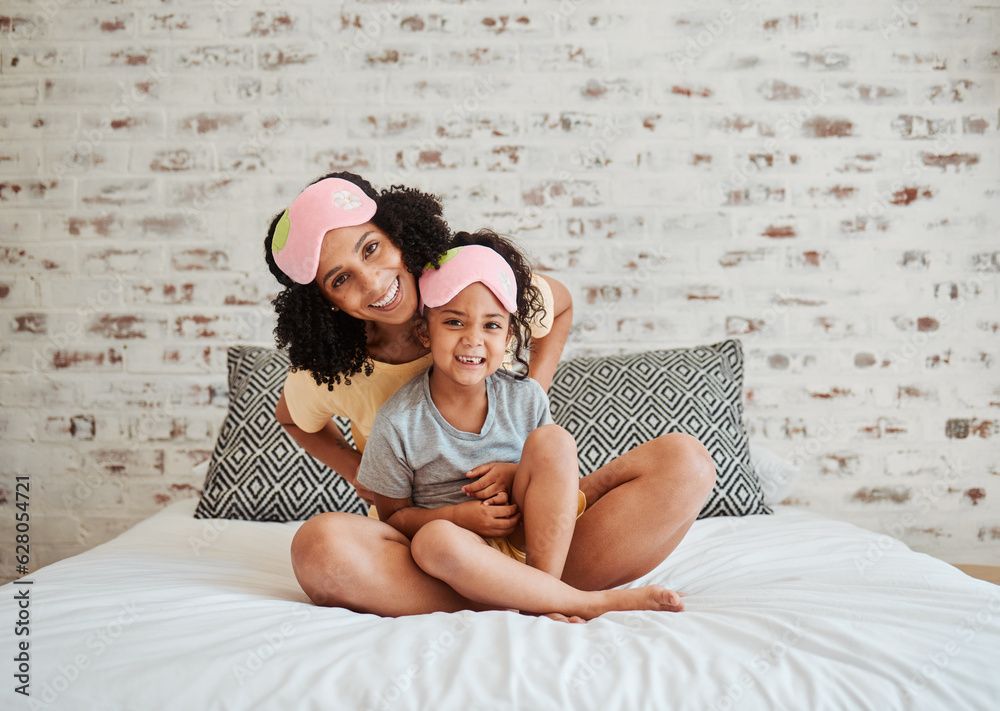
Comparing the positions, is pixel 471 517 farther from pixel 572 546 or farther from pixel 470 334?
pixel 470 334

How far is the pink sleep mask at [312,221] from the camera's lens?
3.42ft

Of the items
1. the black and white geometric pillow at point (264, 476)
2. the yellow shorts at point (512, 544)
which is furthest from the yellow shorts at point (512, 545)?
the black and white geometric pillow at point (264, 476)

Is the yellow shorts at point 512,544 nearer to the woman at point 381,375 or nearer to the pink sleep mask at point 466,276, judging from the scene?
the woman at point 381,375

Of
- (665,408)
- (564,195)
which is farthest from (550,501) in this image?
(564,195)

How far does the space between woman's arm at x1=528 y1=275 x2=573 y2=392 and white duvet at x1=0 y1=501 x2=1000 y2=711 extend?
0.52 meters

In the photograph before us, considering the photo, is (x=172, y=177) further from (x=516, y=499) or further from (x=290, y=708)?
(x=290, y=708)

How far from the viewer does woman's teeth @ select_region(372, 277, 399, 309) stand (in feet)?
3.58

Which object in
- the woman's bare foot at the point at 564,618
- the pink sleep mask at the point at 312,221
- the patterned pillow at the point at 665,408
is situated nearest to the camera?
the woman's bare foot at the point at 564,618

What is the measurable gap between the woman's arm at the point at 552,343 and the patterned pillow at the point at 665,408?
0.29 meters

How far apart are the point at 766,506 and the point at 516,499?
0.82 m

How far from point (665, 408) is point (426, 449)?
2.42 ft

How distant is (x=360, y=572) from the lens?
0.97 meters

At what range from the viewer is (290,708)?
27.5 inches

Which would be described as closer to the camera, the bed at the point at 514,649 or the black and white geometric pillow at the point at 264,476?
the bed at the point at 514,649
